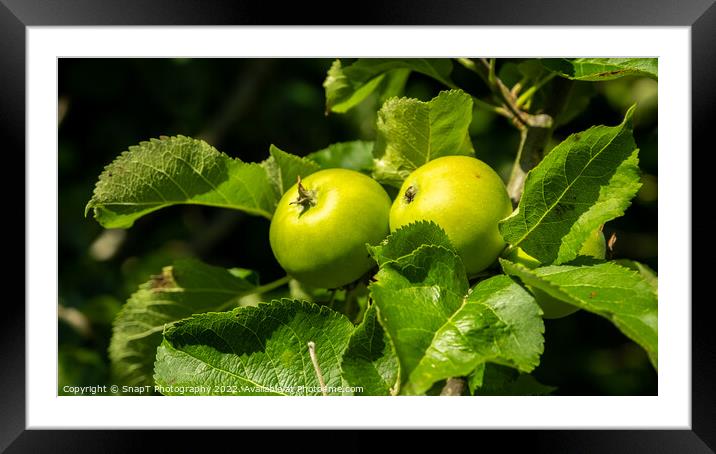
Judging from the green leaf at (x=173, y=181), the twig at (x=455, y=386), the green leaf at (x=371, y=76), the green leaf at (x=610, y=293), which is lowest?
the twig at (x=455, y=386)

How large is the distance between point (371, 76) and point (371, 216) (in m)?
0.40

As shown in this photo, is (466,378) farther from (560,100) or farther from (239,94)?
(239,94)

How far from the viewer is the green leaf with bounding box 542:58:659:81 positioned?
1.05 metres

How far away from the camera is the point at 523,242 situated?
0.97m

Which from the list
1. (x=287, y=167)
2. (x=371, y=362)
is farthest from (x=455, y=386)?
(x=287, y=167)

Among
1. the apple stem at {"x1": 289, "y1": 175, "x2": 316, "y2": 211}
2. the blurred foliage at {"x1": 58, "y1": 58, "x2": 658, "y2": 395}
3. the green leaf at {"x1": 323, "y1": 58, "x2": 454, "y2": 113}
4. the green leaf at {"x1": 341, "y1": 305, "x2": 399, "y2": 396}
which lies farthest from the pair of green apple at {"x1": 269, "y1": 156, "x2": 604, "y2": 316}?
the blurred foliage at {"x1": 58, "y1": 58, "x2": 658, "y2": 395}

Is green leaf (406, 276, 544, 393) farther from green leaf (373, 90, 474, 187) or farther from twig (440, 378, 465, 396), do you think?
green leaf (373, 90, 474, 187)

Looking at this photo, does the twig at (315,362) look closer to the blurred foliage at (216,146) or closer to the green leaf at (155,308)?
the green leaf at (155,308)

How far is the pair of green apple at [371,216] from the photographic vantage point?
96 centimetres

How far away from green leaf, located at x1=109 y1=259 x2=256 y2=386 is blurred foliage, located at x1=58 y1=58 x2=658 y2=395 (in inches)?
27.0
